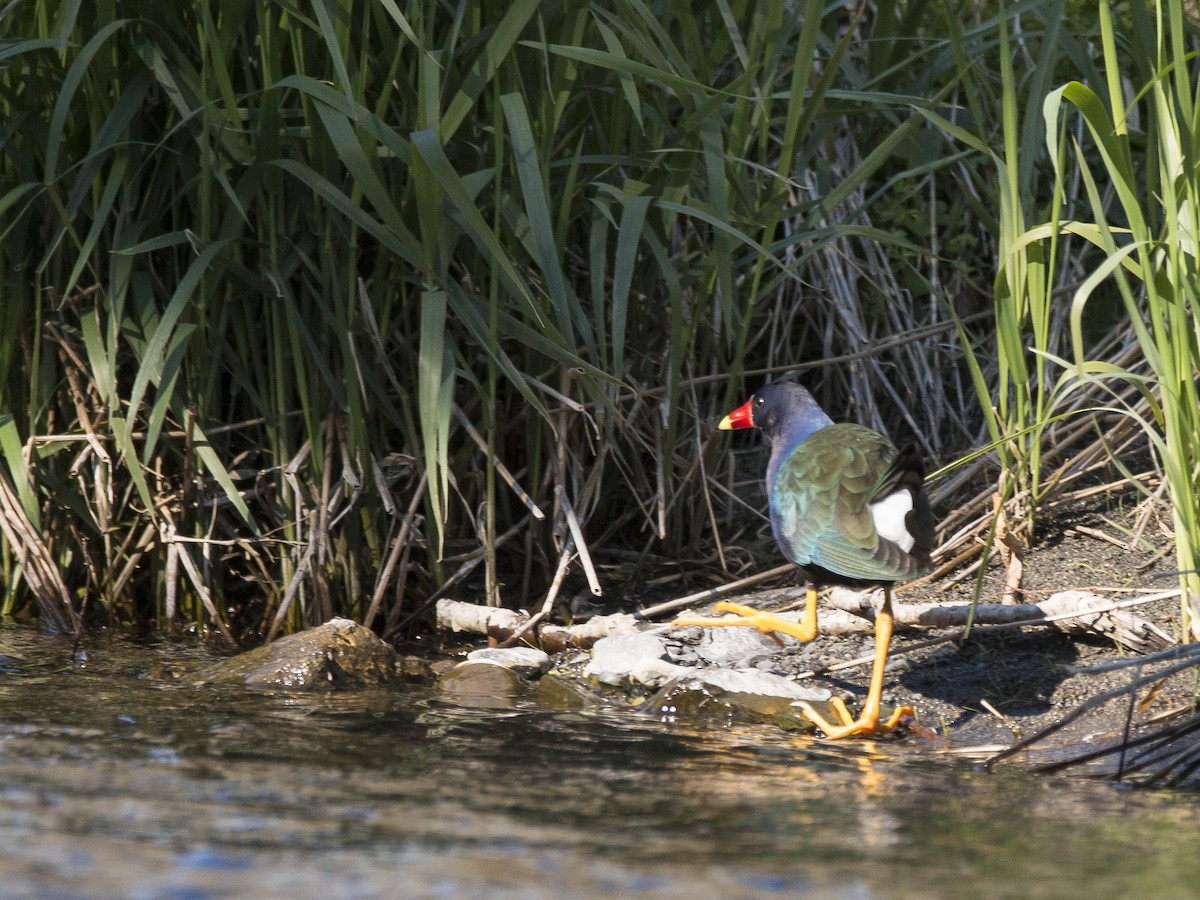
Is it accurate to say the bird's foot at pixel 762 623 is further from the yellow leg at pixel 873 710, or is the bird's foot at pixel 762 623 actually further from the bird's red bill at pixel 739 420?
the bird's red bill at pixel 739 420

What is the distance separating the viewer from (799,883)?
1.73 m

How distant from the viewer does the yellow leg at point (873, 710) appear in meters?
2.75

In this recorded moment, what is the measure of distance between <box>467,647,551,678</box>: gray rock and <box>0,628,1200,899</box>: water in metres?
0.29

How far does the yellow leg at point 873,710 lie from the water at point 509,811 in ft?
0.21

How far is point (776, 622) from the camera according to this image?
311cm

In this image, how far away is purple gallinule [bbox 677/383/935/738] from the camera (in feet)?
9.05

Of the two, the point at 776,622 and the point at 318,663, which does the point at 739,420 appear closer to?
the point at 776,622

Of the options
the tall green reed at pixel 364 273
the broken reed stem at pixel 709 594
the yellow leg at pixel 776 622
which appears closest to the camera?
the tall green reed at pixel 364 273

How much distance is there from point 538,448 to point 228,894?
182 cm

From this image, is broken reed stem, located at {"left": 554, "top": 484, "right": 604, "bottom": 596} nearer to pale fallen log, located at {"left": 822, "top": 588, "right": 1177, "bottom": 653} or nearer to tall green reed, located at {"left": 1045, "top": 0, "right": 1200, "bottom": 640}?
pale fallen log, located at {"left": 822, "top": 588, "right": 1177, "bottom": 653}

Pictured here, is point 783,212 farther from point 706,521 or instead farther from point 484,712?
point 484,712

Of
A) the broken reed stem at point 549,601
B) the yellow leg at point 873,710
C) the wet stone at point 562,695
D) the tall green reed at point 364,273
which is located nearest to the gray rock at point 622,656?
the wet stone at point 562,695

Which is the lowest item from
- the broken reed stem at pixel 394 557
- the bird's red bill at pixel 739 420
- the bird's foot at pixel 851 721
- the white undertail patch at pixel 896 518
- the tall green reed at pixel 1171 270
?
the bird's foot at pixel 851 721

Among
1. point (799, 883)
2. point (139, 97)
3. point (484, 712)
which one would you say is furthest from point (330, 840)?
point (139, 97)
